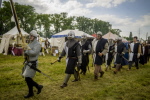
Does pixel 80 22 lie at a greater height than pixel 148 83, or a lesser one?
greater

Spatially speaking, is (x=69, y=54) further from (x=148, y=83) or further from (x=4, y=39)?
(x=4, y=39)

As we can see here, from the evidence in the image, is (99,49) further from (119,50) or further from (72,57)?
(119,50)

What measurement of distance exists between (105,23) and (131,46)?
302ft

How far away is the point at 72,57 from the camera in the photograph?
4.70 m

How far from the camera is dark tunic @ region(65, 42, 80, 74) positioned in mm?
4629

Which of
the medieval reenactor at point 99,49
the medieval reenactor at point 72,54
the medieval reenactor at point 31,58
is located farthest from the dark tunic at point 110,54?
the medieval reenactor at point 31,58

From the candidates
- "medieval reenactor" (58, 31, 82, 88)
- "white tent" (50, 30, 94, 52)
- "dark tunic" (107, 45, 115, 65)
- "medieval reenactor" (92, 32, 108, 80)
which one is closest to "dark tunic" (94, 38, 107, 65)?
"medieval reenactor" (92, 32, 108, 80)

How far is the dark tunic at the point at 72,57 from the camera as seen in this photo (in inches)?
182

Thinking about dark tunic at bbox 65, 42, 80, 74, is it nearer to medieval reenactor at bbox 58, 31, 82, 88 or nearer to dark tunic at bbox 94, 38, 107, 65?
medieval reenactor at bbox 58, 31, 82, 88

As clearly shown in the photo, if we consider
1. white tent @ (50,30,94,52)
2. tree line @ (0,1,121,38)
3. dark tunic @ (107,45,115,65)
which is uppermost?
tree line @ (0,1,121,38)

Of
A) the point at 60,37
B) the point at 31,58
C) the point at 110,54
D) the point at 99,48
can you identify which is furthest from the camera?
the point at 60,37

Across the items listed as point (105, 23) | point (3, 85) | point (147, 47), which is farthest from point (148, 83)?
point (105, 23)

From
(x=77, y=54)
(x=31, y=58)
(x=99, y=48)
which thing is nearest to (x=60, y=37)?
(x=99, y=48)

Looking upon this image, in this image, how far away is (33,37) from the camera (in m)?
3.75
